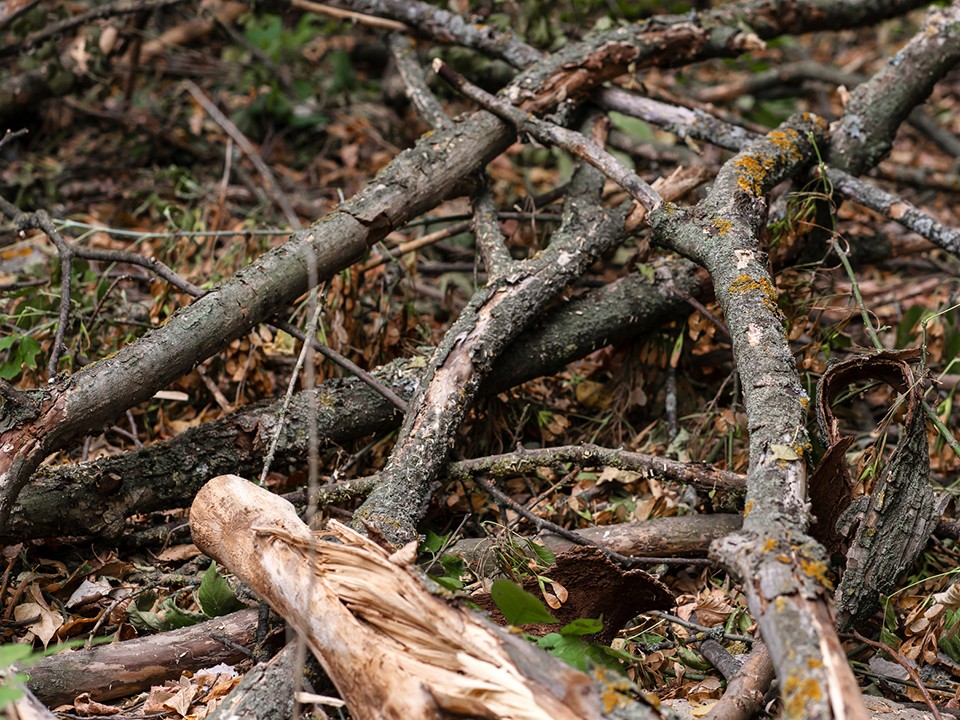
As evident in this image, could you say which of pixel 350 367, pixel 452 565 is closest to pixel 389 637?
pixel 452 565

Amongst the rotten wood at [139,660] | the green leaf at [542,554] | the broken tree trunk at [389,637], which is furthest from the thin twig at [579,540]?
the rotten wood at [139,660]

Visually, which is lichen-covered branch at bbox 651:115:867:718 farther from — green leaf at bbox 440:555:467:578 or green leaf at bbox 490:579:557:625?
green leaf at bbox 440:555:467:578

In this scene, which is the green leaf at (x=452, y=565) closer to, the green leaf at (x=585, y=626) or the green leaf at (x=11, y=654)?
the green leaf at (x=585, y=626)

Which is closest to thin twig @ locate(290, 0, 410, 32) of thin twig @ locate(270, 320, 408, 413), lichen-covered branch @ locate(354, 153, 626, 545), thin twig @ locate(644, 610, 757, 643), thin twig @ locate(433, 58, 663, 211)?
thin twig @ locate(433, 58, 663, 211)

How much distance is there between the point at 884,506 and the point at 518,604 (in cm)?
104

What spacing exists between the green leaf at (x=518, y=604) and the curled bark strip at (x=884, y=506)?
87cm

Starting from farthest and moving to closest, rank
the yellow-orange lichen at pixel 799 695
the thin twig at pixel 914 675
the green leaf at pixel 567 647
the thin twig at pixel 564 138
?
the thin twig at pixel 564 138, the thin twig at pixel 914 675, the green leaf at pixel 567 647, the yellow-orange lichen at pixel 799 695

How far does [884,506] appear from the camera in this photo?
7.41ft

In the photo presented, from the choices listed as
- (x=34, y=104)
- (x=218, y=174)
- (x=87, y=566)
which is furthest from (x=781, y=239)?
(x=34, y=104)

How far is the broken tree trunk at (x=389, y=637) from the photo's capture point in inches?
62.7

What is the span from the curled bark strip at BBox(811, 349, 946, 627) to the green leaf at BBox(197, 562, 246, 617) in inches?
64.2

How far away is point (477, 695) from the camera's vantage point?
1619 mm

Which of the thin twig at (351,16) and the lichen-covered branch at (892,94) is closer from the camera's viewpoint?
the lichen-covered branch at (892,94)

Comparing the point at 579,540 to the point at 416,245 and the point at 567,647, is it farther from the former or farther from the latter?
the point at 416,245
